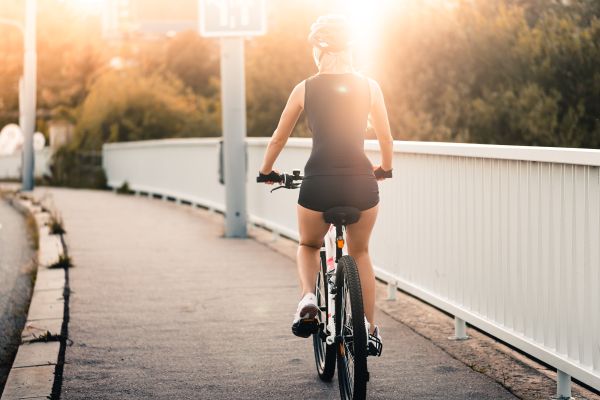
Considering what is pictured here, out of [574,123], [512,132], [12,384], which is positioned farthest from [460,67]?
[12,384]

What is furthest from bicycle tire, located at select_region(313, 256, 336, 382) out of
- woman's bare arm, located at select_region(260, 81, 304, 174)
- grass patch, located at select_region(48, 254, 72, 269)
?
grass patch, located at select_region(48, 254, 72, 269)

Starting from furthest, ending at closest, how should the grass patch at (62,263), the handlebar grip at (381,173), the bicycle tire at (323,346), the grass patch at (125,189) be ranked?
1. the grass patch at (125,189)
2. the grass patch at (62,263)
3. the bicycle tire at (323,346)
4. the handlebar grip at (381,173)

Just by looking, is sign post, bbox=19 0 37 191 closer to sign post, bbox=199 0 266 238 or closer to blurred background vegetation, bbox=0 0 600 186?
blurred background vegetation, bbox=0 0 600 186

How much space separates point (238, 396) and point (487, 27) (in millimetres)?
15726

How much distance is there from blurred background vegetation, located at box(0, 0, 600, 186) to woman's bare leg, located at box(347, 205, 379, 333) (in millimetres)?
11644

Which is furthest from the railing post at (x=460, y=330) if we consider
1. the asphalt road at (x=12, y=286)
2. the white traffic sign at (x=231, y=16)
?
the white traffic sign at (x=231, y=16)

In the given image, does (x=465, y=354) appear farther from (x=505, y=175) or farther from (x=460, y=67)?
(x=460, y=67)

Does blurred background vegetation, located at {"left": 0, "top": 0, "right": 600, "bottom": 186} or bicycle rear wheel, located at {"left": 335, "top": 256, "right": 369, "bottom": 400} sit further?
blurred background vegetation, located at {"left": 0, "top": 0, "right": 600, "bottom": 186}

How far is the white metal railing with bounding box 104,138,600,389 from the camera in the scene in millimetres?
5227

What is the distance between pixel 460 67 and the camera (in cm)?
2098

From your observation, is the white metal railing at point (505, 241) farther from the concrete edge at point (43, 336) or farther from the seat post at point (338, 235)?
the concrete edge at point (43, 336)

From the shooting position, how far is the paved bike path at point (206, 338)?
5836 millimetres

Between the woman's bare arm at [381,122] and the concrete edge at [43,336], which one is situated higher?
the woman's bare arm at [381,122]

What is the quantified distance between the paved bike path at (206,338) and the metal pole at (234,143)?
1.18 meters
